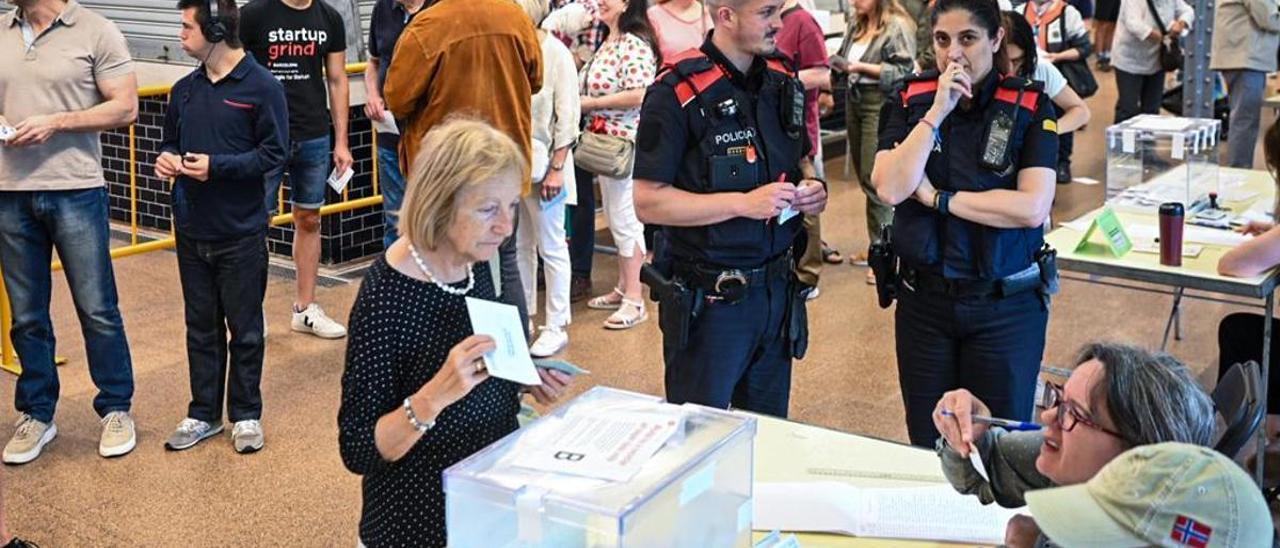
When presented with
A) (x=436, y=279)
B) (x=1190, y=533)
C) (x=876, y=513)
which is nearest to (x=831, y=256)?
(x=876, y=513)

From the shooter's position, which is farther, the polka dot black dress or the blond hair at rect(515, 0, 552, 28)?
the blond hair at rect(515, 0, 552, 28)

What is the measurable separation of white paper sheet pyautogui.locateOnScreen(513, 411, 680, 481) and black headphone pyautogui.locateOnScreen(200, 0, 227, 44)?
2.82 meters

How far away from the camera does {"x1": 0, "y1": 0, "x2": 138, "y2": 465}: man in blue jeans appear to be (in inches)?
182

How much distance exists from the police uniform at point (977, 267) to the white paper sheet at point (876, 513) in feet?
2.76

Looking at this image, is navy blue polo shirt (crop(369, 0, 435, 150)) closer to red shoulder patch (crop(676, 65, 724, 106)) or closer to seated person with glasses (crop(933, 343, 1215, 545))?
red shoulder patch (crop(676, 65, 724, 106))

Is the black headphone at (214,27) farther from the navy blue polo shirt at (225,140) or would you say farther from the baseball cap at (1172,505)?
the baseball cap at (1172,505)

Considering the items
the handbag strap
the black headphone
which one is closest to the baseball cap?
the black headphone

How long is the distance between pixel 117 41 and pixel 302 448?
1465 millimetres

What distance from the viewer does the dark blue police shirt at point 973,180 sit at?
3619 millimetres

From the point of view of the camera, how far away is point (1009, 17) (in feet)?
15.1

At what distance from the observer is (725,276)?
3.60m

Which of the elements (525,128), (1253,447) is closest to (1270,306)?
(1253,447)

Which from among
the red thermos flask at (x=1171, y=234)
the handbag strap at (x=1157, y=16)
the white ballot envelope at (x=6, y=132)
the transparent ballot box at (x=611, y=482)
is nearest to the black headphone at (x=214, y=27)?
the white ballot envelope at (x=6, y=132)

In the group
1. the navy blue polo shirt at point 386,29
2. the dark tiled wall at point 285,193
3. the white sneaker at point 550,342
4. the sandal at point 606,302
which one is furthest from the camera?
the dark tiled wall at point 285,193
